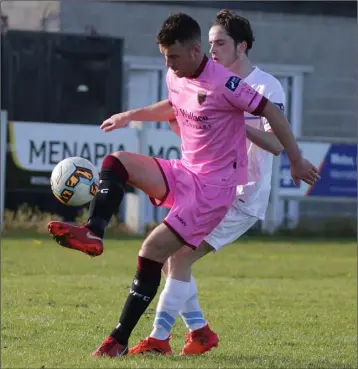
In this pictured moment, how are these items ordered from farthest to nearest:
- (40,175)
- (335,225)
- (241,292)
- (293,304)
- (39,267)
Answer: (335,225)
(40,175)
(39,267)
(241,292)
(293,304)

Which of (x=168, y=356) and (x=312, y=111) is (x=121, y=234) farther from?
(x=168, y=356)

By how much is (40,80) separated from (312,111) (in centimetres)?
721

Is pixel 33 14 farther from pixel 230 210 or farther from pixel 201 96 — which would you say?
pixel 201 96

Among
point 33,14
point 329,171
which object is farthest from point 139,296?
point 33,14

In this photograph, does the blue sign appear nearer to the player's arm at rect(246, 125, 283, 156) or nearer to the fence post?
the fence post

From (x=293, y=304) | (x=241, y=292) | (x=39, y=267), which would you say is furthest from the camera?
(x=39, y=267)

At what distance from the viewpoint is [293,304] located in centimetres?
1077

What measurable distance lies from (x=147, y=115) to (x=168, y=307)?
1.25 meters

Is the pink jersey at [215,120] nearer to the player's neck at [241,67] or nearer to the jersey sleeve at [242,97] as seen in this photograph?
the jersey sleeve at [242,97]

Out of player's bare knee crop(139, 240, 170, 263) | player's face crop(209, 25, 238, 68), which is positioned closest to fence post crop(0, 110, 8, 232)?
player's face crop(209, 25, 238, 68)

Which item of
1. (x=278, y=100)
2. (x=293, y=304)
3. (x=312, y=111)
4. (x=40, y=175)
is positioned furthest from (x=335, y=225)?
(x=278, y=100)

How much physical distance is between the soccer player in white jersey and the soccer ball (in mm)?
668

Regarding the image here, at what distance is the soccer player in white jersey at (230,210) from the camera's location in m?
6.88

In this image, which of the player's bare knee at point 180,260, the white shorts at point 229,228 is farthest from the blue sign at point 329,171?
the player's bare knee at point 180,260
